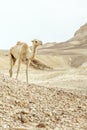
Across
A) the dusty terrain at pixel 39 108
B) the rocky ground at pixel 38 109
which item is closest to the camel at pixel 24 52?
the dusty terrain at pixel 39 108

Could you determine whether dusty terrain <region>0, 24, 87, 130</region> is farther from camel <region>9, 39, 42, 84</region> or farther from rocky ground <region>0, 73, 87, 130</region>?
camel <region>9, 39, 42, 84</region>

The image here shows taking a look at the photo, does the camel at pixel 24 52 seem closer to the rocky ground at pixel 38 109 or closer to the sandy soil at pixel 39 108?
the sandy soil at pixel 39 108

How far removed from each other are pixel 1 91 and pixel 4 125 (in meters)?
3.23

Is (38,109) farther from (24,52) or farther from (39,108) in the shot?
(24,52)

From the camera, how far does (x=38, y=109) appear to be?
12.3 m

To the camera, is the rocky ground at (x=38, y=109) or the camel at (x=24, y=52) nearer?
the rocky ground at (x=38, y=109)

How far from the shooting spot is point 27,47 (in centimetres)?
1969

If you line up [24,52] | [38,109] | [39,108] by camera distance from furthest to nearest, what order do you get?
[24,52] → [39,108] → [38,109]

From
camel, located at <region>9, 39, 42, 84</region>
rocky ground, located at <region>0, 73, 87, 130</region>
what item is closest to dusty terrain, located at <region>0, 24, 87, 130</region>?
rocky ground, located at <region>0, 73, 87, 130</region>

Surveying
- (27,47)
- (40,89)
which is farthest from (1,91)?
(27,47)

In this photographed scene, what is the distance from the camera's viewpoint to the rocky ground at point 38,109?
1084cm

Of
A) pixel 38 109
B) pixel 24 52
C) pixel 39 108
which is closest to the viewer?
pixel 38 109

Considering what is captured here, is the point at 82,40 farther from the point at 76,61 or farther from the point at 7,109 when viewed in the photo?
the point at 7,109

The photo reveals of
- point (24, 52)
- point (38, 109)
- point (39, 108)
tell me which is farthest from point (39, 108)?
point (24, 52)
